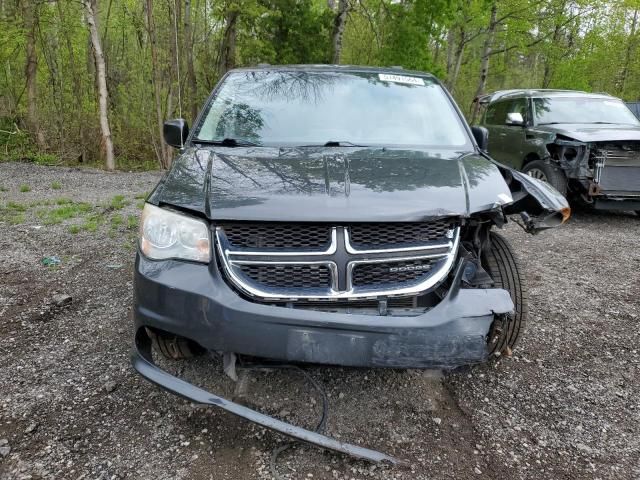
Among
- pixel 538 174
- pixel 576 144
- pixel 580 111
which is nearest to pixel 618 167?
pixel 576 144

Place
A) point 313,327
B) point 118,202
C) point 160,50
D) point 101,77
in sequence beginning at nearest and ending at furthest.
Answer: point 313,327, point 118,202, point 101,77, point 160,50

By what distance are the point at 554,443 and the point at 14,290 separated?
3.80m

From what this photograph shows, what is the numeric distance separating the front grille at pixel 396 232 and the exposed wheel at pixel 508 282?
637mm

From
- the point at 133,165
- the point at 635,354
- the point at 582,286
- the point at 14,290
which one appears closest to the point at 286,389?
the point at 635,354

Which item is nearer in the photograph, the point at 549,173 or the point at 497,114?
the point at 549,173

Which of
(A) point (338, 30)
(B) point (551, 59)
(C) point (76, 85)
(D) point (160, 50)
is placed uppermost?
(B) point (551, 59)

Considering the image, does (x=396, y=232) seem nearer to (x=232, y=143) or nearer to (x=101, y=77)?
(x=232, y=143)

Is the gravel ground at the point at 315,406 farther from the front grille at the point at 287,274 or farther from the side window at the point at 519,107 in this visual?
the side window at the point at 519,107

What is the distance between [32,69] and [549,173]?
12161 millimetres

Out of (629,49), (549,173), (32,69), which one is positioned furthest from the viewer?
(629,49)

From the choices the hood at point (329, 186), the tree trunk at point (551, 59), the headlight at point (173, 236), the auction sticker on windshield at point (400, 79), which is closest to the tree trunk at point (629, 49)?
the tree trunk at point (551, 59)

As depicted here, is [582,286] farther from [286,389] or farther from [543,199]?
[286,389]

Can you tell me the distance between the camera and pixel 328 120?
3.11m

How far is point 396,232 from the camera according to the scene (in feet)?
6.84
